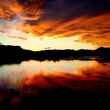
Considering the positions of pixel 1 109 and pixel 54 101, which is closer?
pixel 1 109

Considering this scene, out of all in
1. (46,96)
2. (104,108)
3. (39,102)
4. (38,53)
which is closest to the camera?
(104,108)

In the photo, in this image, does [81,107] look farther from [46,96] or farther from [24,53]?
[24,53]

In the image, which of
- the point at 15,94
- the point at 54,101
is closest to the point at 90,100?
the point at 54,101

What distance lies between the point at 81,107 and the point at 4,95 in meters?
4.93

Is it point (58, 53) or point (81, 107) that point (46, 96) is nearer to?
point (81, 107)

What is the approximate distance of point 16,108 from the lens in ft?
34.8

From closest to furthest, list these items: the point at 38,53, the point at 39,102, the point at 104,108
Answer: the point at 104,108 → the point at 39,102 → the point at 38,53

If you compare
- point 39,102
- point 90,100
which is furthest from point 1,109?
point 90,100

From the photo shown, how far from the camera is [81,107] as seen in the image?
10516 mm

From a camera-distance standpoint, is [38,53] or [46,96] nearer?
[46,96]

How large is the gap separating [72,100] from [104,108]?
6.99 ft

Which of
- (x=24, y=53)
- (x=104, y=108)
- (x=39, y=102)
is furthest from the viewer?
(x=24, y=53)

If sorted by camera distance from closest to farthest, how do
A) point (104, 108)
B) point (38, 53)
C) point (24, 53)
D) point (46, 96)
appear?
point (104, 108), point (46, 96), point (24, 53), point (38, 53)

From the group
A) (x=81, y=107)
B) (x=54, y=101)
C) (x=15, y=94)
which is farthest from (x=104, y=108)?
(x=15, y=94)
